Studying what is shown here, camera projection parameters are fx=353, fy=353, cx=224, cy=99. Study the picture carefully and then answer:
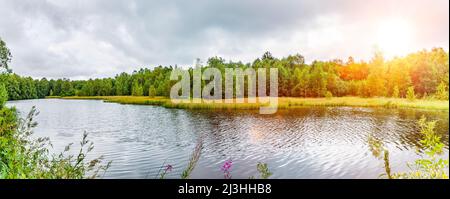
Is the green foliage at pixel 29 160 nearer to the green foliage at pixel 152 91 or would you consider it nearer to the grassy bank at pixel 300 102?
the grassy bank at pixel 300 102

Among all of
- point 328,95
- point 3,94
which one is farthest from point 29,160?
point 328,95

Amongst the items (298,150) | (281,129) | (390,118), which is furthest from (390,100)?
(281,129)

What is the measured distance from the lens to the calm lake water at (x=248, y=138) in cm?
508

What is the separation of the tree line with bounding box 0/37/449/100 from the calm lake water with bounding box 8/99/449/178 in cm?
A: 28

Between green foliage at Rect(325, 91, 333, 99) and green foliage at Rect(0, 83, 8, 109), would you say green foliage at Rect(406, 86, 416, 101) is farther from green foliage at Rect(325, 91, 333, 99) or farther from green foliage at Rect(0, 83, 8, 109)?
green foliage at Rect(0, 83, 8, 109)

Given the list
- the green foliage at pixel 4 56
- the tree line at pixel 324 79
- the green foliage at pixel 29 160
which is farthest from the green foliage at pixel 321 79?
the green foliage at pixel 29 160

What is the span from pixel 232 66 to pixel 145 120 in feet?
11.6

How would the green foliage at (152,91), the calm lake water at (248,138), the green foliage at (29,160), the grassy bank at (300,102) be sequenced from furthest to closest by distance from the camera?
the green foliage at (152,91) < the grassy bank at (300,102) < the calm lake water at (248,138) < the green foliage at (29,160)

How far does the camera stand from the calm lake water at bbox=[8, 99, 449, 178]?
16.7 feet

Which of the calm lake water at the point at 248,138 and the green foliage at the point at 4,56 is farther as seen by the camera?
the calm lake water at the point at 248,138

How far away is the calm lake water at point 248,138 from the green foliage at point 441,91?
0.23 meters

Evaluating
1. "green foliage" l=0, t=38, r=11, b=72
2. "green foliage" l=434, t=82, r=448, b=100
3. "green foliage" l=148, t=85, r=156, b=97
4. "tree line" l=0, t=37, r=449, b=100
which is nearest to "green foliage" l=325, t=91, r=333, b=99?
"tree line" l=0, t=37, r=449, b=100

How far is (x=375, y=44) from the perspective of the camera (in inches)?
174
